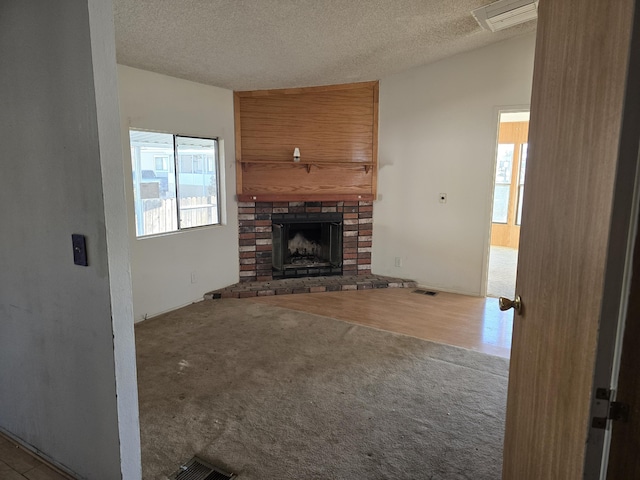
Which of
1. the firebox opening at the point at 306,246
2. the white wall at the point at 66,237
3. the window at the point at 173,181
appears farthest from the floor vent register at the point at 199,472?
the firebox opening at the point at 306,246

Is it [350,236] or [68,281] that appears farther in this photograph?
[350,236]

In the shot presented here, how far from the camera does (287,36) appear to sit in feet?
9.93

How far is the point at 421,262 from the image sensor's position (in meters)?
4.86

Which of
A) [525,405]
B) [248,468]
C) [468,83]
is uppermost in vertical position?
[468,83]

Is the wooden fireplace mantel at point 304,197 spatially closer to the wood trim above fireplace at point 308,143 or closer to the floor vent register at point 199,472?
the wood trim above fireplace at point 308,143

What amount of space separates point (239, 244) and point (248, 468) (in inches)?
125

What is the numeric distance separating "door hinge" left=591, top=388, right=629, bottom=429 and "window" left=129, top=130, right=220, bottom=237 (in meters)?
3.69

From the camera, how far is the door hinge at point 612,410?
0.71 m

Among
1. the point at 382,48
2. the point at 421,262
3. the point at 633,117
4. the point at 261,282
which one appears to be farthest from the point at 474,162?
the point at 633,117

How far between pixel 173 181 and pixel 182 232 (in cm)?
53

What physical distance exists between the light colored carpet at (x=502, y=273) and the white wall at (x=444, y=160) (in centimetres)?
41

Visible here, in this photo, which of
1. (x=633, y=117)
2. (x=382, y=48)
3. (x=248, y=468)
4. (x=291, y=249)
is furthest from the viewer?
(x=291, y=249)

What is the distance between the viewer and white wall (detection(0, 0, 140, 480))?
4.18 feet

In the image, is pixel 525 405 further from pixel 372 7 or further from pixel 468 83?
pixel 468 83
